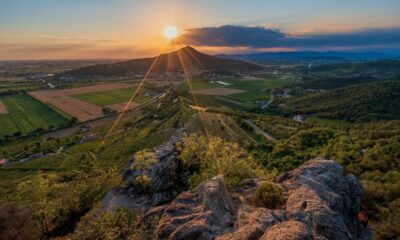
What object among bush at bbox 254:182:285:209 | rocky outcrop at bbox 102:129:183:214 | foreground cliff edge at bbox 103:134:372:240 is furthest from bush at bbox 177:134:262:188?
bush at bbox 254:182:285:209

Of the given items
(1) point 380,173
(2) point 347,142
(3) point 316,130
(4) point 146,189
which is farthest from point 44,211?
(3) point 316,130

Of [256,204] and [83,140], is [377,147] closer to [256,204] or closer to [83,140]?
[256,204]

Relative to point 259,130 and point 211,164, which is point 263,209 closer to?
point 211,164

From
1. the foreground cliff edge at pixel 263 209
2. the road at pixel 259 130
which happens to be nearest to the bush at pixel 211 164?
the foreground cliff edge at pixel 263 209

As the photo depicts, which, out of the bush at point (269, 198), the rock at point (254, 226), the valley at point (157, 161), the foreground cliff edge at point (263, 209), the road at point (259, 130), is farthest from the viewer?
the road at point (259, 130)

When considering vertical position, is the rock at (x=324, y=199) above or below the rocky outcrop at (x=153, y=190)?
above

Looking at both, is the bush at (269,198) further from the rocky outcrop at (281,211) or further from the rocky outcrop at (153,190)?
the rocky outcrop at (153,190)

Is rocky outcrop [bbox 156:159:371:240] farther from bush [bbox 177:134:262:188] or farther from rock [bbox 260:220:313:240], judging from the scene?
bush [bbox 177:134:262:188]

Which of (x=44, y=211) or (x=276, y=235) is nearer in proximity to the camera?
(x=276, y=235)
